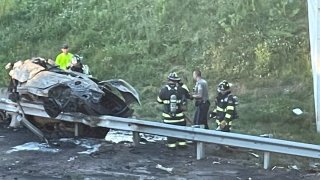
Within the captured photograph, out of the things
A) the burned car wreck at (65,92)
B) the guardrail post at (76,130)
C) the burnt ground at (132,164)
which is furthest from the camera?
the guardrail post at (76,130)

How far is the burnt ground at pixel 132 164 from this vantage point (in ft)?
27.6

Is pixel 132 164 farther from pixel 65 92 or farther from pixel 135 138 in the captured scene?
pixel 65 92

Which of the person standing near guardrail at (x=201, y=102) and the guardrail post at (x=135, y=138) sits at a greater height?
A: the person standing near guardrail at (x=201, y=102)

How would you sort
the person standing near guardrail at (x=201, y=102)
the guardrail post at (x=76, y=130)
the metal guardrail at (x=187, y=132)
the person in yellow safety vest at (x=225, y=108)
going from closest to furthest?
1. the metal guardrail at (x=187, y=132)
2. the person in yellow safety vest at (x=225, y=108)
3. the guardrail post at (x=76, y=130)
4. the person standing near guardrail at (x=201, y=102)

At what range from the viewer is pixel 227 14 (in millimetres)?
17422

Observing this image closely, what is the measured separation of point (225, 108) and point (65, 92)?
289 centimetres

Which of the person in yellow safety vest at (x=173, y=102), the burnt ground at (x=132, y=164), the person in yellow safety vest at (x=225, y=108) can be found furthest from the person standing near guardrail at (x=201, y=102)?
the burnt ground at (x=132, y=164)

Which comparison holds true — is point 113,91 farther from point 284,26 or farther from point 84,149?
point 284,26

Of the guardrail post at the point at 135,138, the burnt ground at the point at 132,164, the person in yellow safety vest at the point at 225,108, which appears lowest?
the burnt ground at the point at 132,164

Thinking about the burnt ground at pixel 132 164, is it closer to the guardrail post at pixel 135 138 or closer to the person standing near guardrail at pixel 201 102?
Result: the guardrail post at pixel 135 138

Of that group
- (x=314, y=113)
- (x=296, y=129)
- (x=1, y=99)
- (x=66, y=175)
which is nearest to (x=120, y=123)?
(x=66, y=175)

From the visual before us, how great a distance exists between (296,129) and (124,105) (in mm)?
3659

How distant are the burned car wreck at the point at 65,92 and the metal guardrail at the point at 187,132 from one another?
0.51 ft

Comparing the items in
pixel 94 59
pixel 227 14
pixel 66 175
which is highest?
pixel 227 14
